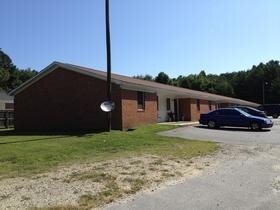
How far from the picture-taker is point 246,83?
93.8m

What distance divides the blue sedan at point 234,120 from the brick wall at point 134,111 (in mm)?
3731

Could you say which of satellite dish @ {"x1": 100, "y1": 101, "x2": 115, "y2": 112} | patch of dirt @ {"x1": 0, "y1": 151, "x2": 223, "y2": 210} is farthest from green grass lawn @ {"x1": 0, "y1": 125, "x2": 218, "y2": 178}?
satellite dish @ {"x1": 100, "y1": 101, "x2": 115, "y2": 112}

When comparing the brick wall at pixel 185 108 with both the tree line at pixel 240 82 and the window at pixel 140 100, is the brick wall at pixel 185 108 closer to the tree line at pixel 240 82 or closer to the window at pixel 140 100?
the window at pixel 140 100

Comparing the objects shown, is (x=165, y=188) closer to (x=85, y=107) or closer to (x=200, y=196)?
(x=200, y=196)

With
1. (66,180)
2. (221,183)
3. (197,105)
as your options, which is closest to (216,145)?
(221,183)

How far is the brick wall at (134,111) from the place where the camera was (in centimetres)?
2702

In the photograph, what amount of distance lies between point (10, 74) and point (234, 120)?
2230 inches

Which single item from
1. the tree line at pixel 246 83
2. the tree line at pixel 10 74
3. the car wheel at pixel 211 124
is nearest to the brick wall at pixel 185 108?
the car wheel at pixel 211 124

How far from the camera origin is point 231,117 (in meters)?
29.9

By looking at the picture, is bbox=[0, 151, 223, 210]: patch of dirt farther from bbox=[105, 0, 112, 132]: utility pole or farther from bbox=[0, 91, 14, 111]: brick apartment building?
bbox=[0, 91, 14, 111]: brick apartment building

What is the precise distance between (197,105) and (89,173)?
31429 millimetres

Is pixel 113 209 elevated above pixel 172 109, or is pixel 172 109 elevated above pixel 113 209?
pixel 172 109

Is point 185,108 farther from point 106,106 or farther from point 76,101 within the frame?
point 106,106

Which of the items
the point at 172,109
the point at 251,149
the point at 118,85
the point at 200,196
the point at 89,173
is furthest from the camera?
the point at 172,109
